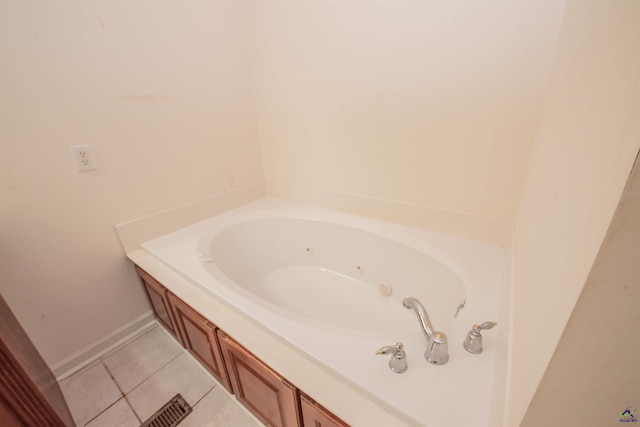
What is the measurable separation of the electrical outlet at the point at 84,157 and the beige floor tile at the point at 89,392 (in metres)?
1.01

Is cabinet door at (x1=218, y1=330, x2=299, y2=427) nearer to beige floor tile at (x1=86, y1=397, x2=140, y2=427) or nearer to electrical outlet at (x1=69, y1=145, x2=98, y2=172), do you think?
beige floor tile at (x1=86, y1=397, x2=140, y2=427)

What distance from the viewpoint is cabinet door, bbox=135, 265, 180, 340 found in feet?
3.79

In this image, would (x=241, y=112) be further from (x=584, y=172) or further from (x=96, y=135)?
(x=584, y=172)

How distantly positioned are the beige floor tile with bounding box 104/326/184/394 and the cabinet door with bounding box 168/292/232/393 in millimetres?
217

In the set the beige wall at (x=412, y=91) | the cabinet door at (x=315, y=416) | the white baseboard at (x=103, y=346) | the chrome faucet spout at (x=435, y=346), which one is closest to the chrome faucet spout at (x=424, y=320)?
the chrome faucet spout at (x=435, y=346)

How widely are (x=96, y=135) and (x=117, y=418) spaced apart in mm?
1240

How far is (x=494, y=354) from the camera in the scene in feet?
2.08

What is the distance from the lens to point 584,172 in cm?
30

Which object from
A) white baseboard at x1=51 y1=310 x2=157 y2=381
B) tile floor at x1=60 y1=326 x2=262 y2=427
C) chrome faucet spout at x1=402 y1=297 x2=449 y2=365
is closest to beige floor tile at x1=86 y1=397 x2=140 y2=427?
tile floor at x1=60 y1=326 x2=262 y2=427

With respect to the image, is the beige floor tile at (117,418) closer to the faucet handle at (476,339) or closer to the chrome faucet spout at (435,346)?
the chrome faucet spout at (435,346)

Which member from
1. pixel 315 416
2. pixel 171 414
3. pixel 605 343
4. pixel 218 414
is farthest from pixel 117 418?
pixel 605 343

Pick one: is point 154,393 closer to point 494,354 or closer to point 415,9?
point 494,354

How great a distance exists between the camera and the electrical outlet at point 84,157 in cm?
105

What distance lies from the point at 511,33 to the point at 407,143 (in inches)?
20.2
